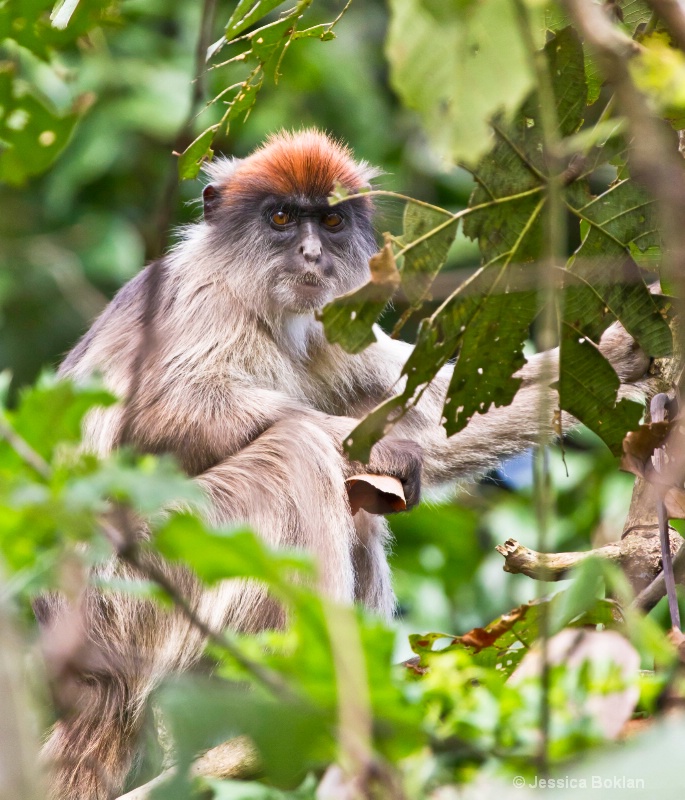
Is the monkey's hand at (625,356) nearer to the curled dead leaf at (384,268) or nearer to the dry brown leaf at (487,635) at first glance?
the dry brown leaf at (487,635)

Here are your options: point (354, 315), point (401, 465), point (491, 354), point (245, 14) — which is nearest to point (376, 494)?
point (401, 465)

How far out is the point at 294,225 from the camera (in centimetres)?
493

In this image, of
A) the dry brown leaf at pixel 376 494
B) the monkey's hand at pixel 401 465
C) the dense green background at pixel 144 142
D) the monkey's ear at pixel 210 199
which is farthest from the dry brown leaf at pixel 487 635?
the dense green background at pixel 144 142

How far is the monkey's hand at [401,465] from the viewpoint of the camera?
4.08 meters

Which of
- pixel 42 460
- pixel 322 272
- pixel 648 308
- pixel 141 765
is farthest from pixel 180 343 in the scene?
pixel 42 460

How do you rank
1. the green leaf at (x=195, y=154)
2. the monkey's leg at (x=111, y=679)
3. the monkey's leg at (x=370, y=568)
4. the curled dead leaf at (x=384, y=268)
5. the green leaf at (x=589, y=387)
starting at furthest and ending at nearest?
the monkey's leg at (x=370, y=568), the monkey's leg at (x=111, y=679), the green leaf at (x=195, y=154), the green leaf at (x=589, y=387), the curled dead leaf at (x=384, y=268)

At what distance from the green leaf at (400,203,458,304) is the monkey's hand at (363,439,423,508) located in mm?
1322

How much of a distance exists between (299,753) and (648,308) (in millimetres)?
2037

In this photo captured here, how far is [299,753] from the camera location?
57.2 inches

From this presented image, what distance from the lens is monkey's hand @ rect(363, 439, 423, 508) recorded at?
4079 mm

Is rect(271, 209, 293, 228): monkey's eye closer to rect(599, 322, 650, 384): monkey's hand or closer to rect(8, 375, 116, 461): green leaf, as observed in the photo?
rect(599, 322, 650, 384): monkey's hand

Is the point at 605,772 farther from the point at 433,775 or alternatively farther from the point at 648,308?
the point at 648,308

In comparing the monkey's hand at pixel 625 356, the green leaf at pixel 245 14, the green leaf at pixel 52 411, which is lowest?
the monkey's hand at pixel 625 356

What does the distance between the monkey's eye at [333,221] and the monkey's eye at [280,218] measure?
0.55ft
